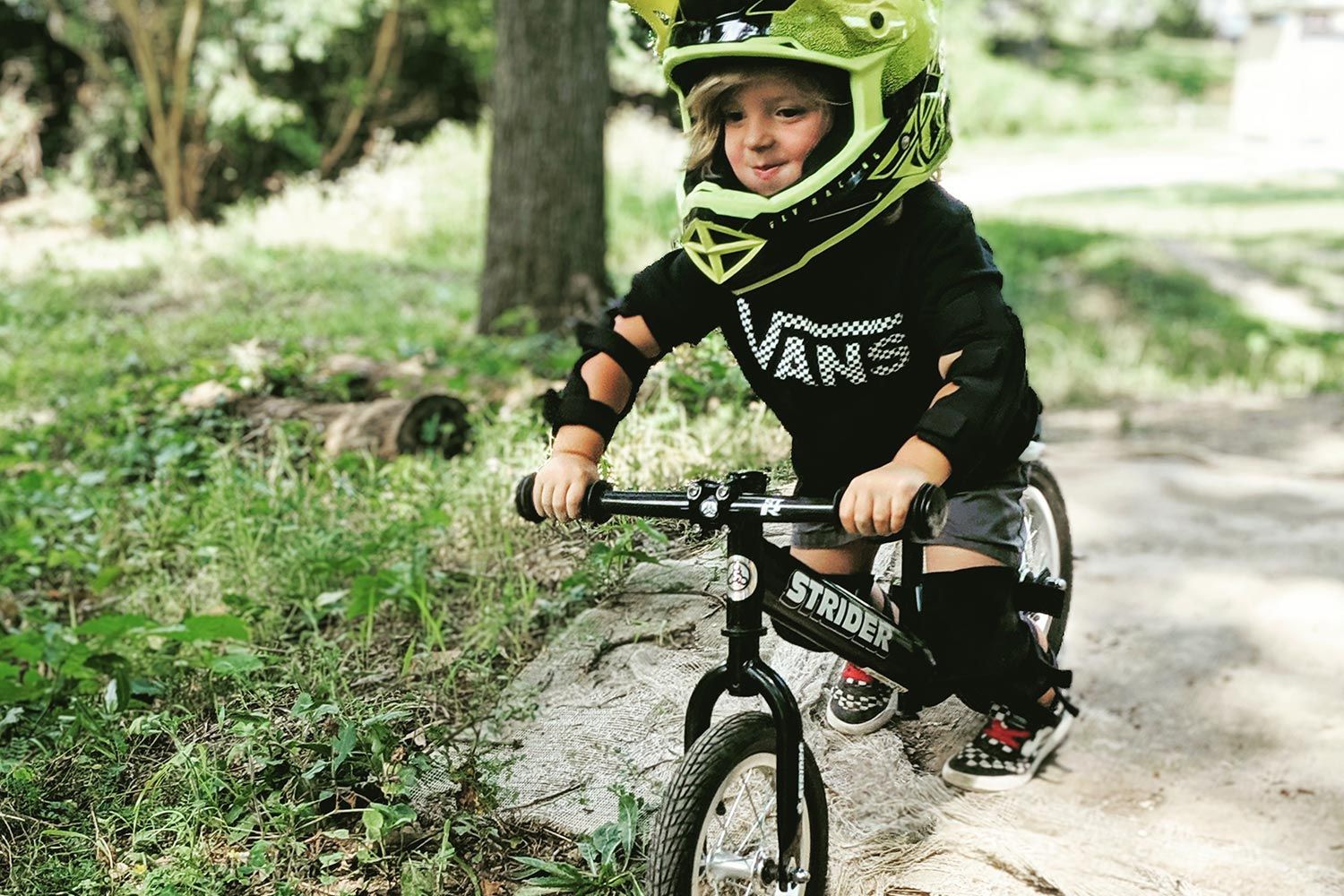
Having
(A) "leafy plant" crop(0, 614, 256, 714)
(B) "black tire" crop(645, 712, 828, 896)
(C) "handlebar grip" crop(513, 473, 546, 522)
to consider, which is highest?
(C) "handlebar grip" crop(513, 473, 546, 522)

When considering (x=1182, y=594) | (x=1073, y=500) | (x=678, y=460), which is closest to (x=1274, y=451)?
(x=1073, y=500)

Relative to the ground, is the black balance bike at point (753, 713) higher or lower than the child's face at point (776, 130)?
lower

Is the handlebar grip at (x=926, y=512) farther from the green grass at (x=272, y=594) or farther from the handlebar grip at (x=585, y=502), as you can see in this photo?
the green grass at (x=272, y=594)

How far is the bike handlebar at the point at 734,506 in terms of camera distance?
214 centimetres

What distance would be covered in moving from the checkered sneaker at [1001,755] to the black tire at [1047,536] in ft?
0.76

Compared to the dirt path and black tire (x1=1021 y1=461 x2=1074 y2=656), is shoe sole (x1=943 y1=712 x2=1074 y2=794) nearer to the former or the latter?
the dirt path

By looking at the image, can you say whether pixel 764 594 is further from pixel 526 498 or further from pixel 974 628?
pixel 974 628

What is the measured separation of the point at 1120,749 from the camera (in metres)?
3.67

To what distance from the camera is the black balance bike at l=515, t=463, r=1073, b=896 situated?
2.25 meters

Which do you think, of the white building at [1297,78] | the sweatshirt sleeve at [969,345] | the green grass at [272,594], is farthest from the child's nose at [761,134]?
the white building at [1297,78]

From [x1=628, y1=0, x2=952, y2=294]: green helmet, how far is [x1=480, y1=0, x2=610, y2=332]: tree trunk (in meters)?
→ 4.10

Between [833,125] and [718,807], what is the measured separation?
1312 millimetres

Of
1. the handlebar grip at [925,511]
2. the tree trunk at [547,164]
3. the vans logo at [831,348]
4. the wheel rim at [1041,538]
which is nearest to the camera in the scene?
the handlebar grip at [925,511]

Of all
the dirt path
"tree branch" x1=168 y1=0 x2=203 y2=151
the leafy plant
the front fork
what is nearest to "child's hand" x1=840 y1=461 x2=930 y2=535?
the front fork
